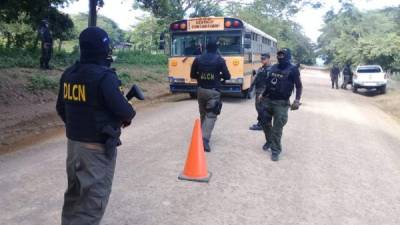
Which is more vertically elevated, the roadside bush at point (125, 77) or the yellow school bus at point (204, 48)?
the yellow school bus at point (204, 48)

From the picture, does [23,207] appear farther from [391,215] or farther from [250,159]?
[391,215]

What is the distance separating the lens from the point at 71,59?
2014 cm

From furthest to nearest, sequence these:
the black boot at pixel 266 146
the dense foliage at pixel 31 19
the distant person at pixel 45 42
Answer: the distant person at pixel 45 42, the dense foliage at pixel 31 19, the black boot at pixel 266 146

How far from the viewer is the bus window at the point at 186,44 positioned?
1436 centimetres

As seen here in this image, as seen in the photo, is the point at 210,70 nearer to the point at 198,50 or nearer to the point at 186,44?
the point at 198,50

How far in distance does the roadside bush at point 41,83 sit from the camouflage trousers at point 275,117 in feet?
26.8

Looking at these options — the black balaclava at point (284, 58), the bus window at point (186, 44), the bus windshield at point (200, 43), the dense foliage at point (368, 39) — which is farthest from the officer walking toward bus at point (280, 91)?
the dense foliage at point (368, 39)

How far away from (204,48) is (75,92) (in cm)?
1096

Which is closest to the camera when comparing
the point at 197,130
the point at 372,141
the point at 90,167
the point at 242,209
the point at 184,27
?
the point at 90,167

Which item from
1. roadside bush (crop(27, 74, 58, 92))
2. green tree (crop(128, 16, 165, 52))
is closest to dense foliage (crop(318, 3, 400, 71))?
roadside bush (crop(27, 74, 58, 92))

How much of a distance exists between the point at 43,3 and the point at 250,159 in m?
7.59

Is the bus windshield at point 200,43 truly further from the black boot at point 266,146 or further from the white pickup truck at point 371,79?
the white pickup truck at point 371,79

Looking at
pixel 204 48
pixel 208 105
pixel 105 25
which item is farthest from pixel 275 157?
pixel 105 25

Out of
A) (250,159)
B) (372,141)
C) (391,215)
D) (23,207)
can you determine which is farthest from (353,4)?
(23,207)
